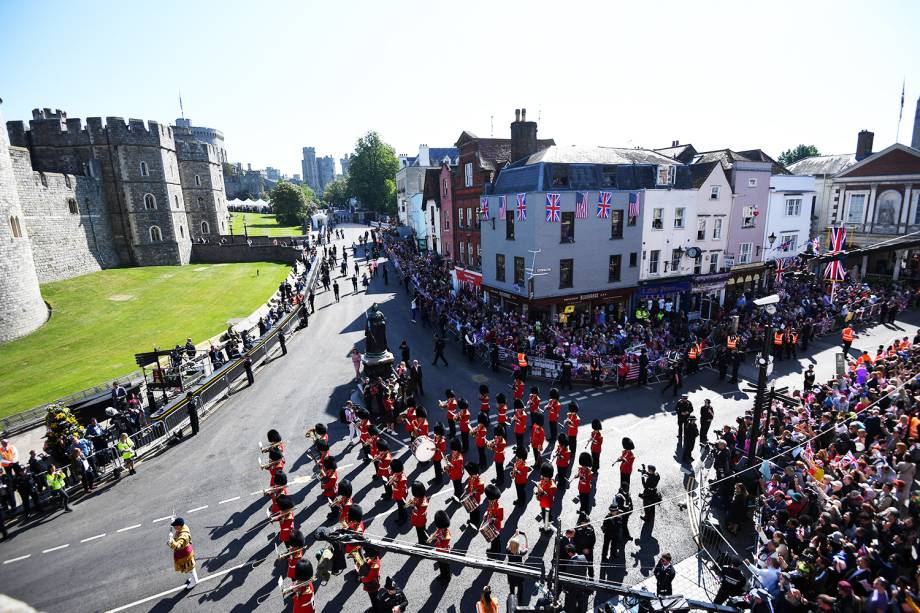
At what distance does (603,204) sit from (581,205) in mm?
1569

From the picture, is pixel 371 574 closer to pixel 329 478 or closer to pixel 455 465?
pixel 329 478

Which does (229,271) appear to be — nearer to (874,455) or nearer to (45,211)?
(45,211)

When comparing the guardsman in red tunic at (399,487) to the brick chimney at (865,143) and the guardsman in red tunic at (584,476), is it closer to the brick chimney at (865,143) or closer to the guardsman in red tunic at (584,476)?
the guardsman in red tunic at (584,476)

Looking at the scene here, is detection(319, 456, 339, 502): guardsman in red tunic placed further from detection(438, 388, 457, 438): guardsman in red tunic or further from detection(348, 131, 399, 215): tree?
detection(348, 131, 399, 215): tree

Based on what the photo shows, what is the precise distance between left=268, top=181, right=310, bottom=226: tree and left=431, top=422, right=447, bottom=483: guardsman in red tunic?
76721 mm

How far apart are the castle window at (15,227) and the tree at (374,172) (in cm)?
6842

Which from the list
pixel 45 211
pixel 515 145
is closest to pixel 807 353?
pixel 515 145

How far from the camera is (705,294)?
31375mm

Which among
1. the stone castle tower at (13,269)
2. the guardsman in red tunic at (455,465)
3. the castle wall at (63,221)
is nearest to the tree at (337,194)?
the castle wall at (63,221)

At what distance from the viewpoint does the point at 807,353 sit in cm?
2236

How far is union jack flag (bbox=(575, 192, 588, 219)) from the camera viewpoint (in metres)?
25.0

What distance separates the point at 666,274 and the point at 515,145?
43.5ft

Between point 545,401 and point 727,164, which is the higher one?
point 727,164

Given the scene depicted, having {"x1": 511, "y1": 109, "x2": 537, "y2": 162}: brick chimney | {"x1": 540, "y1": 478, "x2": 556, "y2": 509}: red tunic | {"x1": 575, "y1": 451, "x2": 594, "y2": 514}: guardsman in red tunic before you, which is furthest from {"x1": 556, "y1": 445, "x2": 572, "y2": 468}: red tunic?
{"x1": 511, "y1": 109, "x2": 537, "y2": 162}: brick chimney
